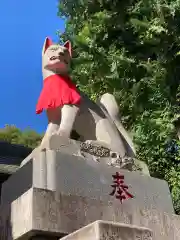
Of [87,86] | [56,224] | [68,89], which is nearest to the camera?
[56,224]

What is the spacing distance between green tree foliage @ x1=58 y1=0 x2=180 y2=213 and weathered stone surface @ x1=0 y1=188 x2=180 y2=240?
17.6 feet

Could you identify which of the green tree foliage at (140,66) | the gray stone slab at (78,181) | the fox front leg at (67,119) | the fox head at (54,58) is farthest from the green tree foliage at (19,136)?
the gray stone slab at (78,181)

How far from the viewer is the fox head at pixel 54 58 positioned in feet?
15.4

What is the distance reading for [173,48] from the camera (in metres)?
10.3

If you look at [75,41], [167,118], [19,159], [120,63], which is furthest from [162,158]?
A: [75,41]

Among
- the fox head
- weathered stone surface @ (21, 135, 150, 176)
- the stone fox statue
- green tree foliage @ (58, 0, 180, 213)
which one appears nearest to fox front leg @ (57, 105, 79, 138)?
the stone fox statue

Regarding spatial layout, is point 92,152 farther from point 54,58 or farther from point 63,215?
point 54,58

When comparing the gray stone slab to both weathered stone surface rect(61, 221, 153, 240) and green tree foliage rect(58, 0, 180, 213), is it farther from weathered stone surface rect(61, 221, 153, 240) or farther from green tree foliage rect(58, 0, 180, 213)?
green tree foliage rect(58, 0, 180, 213)

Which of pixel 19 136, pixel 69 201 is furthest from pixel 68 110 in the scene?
pixel 19 136

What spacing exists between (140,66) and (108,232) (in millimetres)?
8210

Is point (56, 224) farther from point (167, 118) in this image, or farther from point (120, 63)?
point (120, 63)

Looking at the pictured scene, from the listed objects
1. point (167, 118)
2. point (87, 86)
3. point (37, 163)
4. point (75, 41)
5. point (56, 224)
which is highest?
point (75, 41)

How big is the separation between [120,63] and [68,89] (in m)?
6.47

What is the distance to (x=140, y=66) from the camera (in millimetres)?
10859
